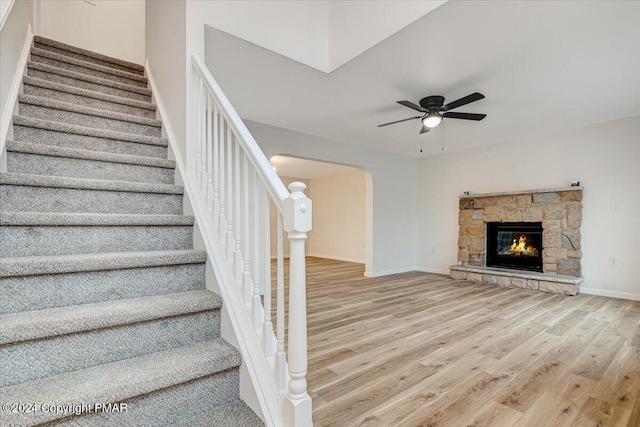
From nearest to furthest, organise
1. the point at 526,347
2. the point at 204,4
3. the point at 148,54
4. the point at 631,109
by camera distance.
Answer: the point at 204,4 → the point at 526,347 → the point at 148,54 → the point at 631,109

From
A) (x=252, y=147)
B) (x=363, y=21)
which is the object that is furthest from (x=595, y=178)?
(x=252, y=147)

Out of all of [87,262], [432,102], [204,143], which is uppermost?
[432,102]

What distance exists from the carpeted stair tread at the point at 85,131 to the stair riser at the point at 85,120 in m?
0.19

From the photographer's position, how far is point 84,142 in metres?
2.06

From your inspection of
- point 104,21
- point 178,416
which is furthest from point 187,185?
point 104,21

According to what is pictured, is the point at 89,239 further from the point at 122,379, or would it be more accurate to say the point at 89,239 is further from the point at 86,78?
the point at 86,78

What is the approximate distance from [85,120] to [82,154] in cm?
56

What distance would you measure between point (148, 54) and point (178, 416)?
324 centimetres

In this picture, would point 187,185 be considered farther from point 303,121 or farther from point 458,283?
point 458,283

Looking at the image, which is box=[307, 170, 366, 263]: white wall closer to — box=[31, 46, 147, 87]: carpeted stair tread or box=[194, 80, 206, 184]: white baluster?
box=[31, 46, 147, 87]: carpeted stair tread

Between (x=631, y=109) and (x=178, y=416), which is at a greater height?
(x=631, y=109)

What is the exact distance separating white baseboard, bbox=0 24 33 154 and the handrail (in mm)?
1094

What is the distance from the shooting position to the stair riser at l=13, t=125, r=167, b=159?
1.88m

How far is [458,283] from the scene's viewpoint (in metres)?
5.01
